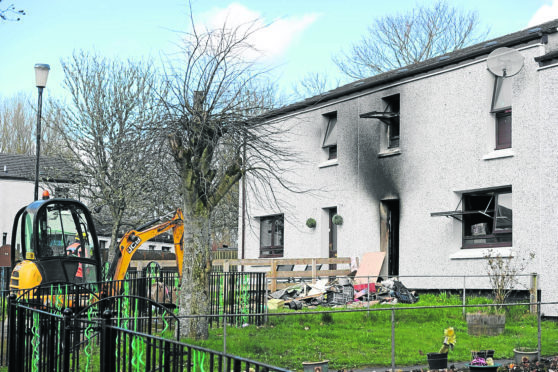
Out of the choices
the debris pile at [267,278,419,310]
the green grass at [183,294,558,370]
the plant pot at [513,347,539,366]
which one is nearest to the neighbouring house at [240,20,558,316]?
the debris pile at [267,278,419,310]

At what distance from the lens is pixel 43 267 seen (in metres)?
14.2

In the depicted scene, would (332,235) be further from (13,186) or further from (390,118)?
(13,186)

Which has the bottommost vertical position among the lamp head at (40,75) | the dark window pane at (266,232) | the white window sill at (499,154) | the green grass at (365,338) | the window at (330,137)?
the green grass at (365,338)

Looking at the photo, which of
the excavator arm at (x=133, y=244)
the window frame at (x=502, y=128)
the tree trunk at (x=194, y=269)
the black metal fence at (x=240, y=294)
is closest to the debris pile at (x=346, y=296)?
the black metal fence at (x=240, y=294)

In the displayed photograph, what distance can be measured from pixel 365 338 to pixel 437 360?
2842 mm

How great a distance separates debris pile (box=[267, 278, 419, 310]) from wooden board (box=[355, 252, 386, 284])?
101 cm

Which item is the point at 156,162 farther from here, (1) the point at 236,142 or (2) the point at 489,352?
(2) the point at 489,352

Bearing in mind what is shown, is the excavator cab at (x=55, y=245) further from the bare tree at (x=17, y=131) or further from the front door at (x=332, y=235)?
the bare tree at (x=17, y=131)

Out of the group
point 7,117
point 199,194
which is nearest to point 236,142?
point 199,194

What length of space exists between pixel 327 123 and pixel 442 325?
10461 millimetres

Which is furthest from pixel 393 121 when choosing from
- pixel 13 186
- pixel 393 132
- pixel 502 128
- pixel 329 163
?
pixel 13 186

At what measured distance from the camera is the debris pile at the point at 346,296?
751 inches

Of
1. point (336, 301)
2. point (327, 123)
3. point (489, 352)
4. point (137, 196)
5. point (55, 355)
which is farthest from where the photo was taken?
point (137, 196)

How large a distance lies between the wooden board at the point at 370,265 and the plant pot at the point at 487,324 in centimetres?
688
